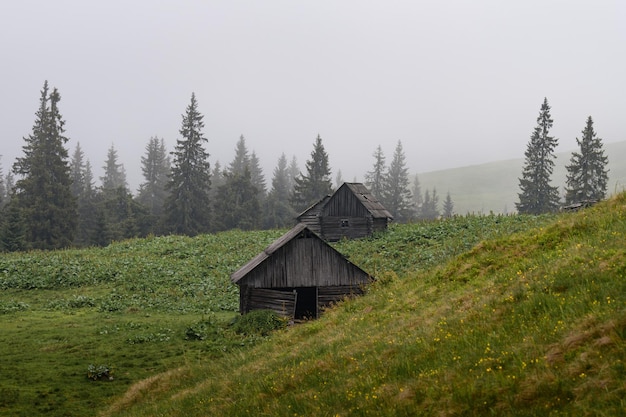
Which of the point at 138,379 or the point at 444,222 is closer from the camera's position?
the point at 138,379

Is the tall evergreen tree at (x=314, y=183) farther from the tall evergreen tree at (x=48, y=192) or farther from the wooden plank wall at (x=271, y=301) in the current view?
the wooden plank wall at (x=271, y=301)

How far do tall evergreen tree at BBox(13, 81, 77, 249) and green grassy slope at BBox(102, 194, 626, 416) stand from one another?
52514mm

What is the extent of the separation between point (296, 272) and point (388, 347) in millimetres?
15525

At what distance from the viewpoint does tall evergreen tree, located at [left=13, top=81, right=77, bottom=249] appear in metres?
61.4

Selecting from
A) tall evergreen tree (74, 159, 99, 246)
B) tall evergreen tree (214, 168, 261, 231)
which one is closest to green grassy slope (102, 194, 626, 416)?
tall evergreen tree (214, 168, 261, 231)

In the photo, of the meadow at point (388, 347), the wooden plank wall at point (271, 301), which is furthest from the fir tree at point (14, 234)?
the wooden plank wall at point (271, 301)

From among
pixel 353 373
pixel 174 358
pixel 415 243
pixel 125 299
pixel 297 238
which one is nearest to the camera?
pixel 353 373

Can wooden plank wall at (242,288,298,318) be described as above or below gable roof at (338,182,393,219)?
below

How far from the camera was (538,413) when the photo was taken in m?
6.27

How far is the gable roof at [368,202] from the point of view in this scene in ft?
164

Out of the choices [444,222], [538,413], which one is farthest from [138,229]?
[538,413]

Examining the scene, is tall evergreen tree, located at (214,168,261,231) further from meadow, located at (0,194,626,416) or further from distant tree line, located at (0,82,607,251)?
meadow, located at (0,194,626,416)

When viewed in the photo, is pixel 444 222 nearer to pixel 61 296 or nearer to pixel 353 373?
pixel 61 296

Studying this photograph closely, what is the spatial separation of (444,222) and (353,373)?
38.5m
